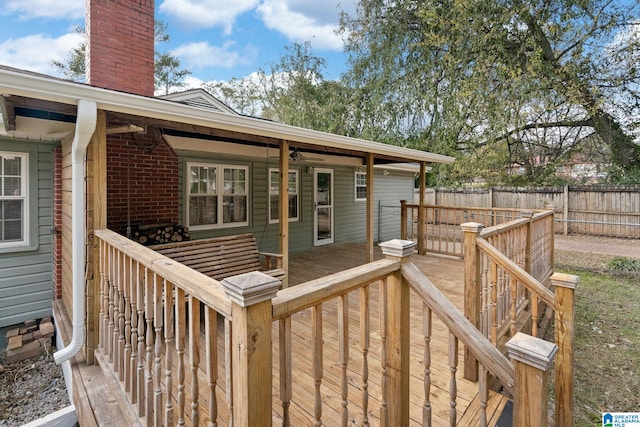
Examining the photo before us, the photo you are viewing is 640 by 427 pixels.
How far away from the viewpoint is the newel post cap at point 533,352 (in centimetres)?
123

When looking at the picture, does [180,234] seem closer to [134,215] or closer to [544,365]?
[134,215]

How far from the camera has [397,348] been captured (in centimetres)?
160

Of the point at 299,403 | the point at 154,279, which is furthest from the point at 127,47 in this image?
the point at 299,403

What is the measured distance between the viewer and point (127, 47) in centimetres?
504

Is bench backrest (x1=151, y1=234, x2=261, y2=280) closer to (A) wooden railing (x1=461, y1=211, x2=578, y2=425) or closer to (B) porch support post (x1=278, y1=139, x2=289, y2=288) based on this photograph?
(B) porch support post (x1=278, y1=139, x2=289, y2=288)

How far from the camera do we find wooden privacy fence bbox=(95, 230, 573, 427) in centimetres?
108

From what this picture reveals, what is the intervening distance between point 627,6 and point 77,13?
17.9 metres

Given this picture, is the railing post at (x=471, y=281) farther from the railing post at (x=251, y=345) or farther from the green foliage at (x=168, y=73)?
the green foliage at (x=168, y=73)

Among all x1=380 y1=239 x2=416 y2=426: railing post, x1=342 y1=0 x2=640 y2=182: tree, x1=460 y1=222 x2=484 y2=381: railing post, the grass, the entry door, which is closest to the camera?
x1=380 y1=239 x2=416 y2=426: railing post

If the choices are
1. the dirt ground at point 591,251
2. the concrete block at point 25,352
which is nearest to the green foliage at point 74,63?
the concrete block at point 25,352

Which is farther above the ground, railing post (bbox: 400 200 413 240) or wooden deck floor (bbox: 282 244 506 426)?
railing post (bbox: 400 200 413 240)

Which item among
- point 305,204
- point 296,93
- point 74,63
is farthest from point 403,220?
point 74,63

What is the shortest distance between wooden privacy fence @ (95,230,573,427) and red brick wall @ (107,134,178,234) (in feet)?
7.02

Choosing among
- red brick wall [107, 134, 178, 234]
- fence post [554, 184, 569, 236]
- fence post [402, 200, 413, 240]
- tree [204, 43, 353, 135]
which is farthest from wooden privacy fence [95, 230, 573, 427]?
tree [204, 43, 353, 135]
